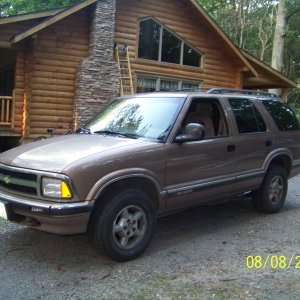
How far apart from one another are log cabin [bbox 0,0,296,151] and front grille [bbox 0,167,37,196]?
783 cm

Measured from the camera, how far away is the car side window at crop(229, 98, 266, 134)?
6270mm

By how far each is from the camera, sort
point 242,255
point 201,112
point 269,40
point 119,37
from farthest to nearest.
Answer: point 269,40 < point 119,37 < point 201,112 < point 242,255

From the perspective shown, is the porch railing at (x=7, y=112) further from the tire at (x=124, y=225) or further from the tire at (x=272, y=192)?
the tire at (x=124, y=225)

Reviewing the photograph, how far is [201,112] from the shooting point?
5836 mm

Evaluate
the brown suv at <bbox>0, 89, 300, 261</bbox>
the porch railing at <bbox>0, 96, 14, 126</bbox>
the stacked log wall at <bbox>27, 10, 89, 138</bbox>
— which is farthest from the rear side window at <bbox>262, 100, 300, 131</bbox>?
the porch railing at <bbox>0, 96, 14, 126</bbox>

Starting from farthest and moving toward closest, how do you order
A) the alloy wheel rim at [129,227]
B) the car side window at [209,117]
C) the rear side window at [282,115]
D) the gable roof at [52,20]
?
the gable roof at [52,20] < the rear side window at [282,115] < the car side window at [209,117] < the alloy wheel rim at [129,227]

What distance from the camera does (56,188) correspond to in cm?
424

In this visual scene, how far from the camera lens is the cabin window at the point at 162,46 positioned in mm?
15578

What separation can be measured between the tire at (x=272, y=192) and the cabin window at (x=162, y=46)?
31.2ft

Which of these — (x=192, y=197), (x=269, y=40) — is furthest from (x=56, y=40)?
(x=269, y=40)

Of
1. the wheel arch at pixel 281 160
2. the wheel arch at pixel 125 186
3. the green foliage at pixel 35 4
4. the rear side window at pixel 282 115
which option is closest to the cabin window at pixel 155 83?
the rear side window at pixel 282 115

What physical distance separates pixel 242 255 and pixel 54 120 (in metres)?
9.80

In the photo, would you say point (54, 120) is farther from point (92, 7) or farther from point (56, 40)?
point (92, 7)

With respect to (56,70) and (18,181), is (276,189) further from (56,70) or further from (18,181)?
(56,70)
